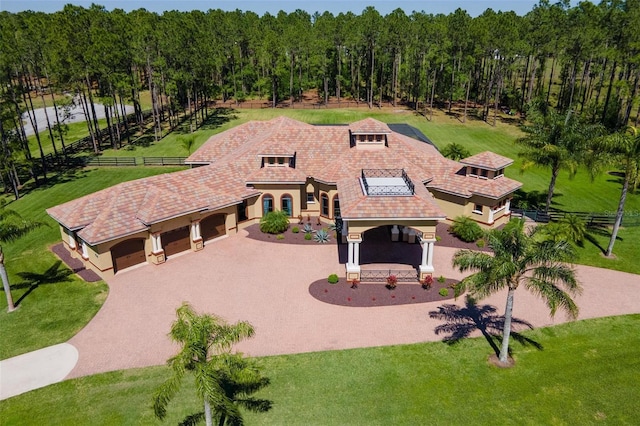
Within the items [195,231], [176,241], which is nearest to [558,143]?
[195,231]

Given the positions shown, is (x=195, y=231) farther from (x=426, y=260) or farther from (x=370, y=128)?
(x=370, y=128)

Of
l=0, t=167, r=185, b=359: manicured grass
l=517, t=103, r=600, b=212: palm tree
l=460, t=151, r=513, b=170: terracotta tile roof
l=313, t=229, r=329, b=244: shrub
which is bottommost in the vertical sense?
l=0, t=167, r=185, b=359: manicured grass

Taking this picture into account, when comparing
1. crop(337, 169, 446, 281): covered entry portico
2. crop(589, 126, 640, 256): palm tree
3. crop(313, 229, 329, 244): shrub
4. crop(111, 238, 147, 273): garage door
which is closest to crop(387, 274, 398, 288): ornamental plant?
crop(337, 169, 446, 281): covered entry portico

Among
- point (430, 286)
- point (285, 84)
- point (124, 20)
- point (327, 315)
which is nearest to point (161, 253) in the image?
point (327, 315)

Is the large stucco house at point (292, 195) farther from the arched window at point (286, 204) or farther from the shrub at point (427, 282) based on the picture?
the shrub at point (427, 282)

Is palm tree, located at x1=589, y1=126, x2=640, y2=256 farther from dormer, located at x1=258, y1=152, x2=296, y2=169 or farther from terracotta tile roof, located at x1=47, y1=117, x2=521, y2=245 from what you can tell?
dormer, located at x1=258, y1=152, x2=296, y2=169

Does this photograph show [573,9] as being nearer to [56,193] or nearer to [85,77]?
[85,77]

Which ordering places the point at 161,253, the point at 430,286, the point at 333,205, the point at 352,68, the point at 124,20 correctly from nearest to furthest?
the point at 430,286
the point at 161,253
the point at 333,205
the point at 124,20
the point at 352,68
